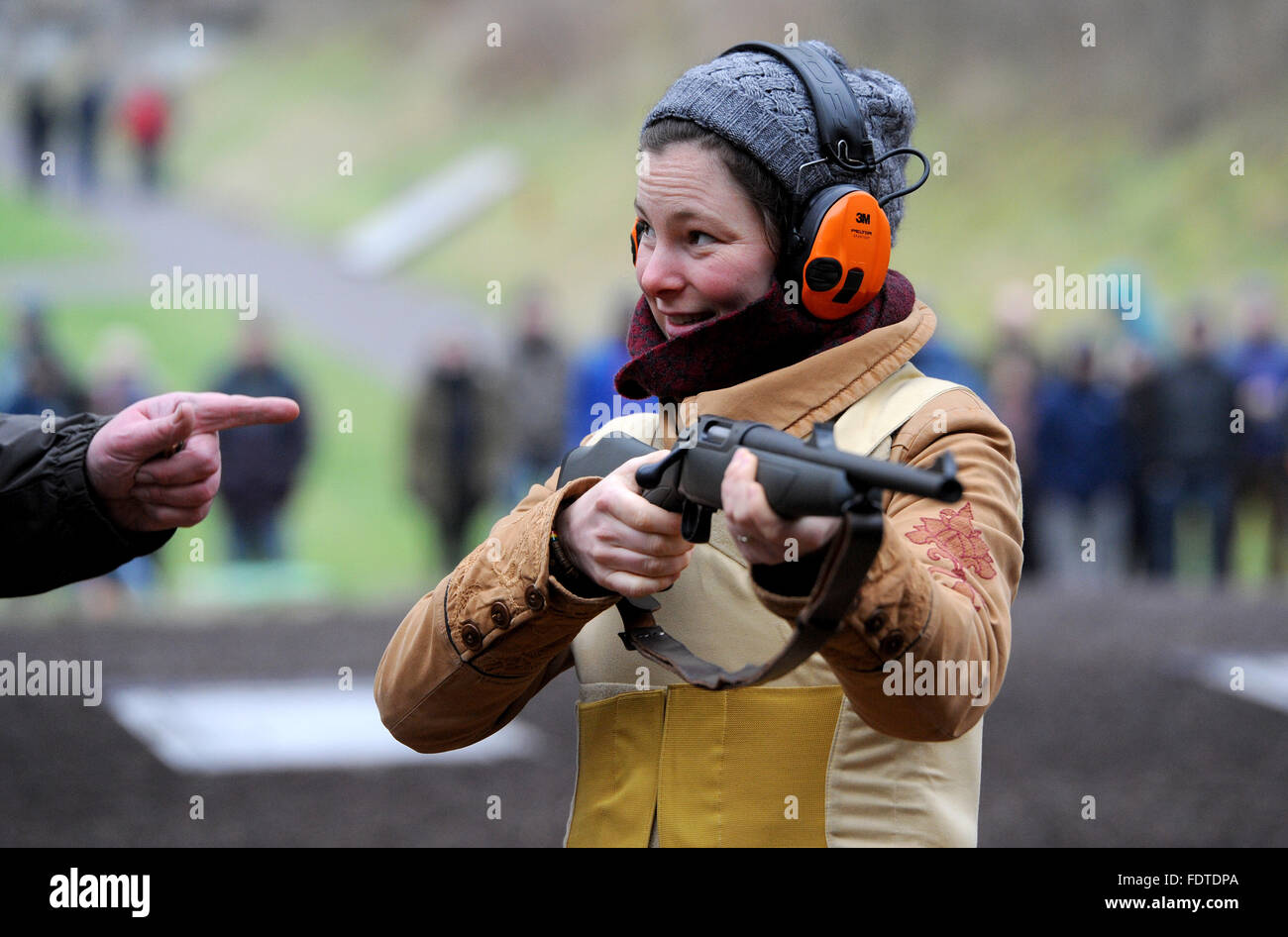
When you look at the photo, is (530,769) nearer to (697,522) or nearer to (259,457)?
(259,457)

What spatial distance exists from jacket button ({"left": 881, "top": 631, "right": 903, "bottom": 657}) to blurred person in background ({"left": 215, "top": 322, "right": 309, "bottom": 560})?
10346 millimetres

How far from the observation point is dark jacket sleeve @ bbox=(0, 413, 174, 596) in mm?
3697

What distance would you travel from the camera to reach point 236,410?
3.54m

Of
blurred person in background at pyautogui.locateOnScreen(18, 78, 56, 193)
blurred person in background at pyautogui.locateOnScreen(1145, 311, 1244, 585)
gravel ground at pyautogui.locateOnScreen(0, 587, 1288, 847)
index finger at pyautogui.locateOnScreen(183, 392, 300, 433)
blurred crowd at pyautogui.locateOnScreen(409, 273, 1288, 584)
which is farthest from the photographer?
blurred person in background at pyautogui.locateOnScreen(18, 78, 56, 193)

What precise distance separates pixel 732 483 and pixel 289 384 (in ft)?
33.9

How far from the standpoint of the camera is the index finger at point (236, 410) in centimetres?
350

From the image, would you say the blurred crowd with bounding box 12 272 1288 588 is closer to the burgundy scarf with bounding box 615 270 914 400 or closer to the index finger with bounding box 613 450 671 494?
the burgundy scarf with bounding box 615 270 914 400

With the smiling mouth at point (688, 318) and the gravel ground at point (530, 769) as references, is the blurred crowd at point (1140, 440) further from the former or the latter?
the smiling mouth at point (688, 318)

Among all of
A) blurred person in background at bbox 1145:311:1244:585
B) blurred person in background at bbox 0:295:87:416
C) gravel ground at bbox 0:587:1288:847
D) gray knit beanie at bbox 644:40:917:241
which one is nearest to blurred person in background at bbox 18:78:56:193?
blurred person in background at bbox 0:295:87:416

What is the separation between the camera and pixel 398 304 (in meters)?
27.3

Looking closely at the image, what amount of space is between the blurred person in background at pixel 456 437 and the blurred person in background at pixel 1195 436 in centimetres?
583

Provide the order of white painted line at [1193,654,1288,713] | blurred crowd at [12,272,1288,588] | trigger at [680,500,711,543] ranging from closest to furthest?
trigger at [680,500,711,543], white painted line at [1193,654,1288,713], blurred crowd at [12,272,1288,588]
